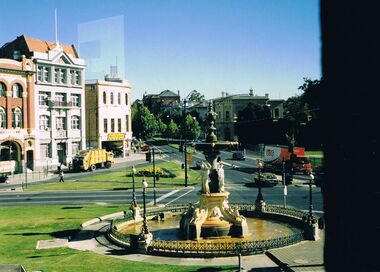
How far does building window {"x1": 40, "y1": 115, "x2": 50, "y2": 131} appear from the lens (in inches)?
2554

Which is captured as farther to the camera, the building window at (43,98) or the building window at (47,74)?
the building window at (47,74)

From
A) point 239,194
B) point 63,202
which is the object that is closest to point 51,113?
point 63,202

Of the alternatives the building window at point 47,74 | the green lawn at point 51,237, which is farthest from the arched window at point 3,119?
the green lawn at point 51,237

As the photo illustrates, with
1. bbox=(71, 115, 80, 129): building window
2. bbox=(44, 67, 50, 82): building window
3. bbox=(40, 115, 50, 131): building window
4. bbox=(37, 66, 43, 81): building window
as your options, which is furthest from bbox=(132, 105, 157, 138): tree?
bbox=(37, 66, 43, 81): building window

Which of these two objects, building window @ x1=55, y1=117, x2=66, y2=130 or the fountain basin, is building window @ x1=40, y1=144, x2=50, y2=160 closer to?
building window @ x1=55, y1=117, x2=66, y2=130

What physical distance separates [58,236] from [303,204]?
17.5 m

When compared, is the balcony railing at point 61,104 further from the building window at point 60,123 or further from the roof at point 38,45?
the roof at point 38,45

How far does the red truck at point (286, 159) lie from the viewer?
53.2 metres

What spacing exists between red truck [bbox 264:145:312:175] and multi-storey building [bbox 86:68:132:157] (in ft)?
99.0

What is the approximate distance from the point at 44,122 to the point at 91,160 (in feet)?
32.4

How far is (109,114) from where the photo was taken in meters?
79.8

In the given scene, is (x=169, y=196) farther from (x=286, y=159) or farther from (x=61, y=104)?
(x=61, y=104)

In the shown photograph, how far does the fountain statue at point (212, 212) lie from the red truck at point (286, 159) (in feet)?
95.1

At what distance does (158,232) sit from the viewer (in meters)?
25.6
